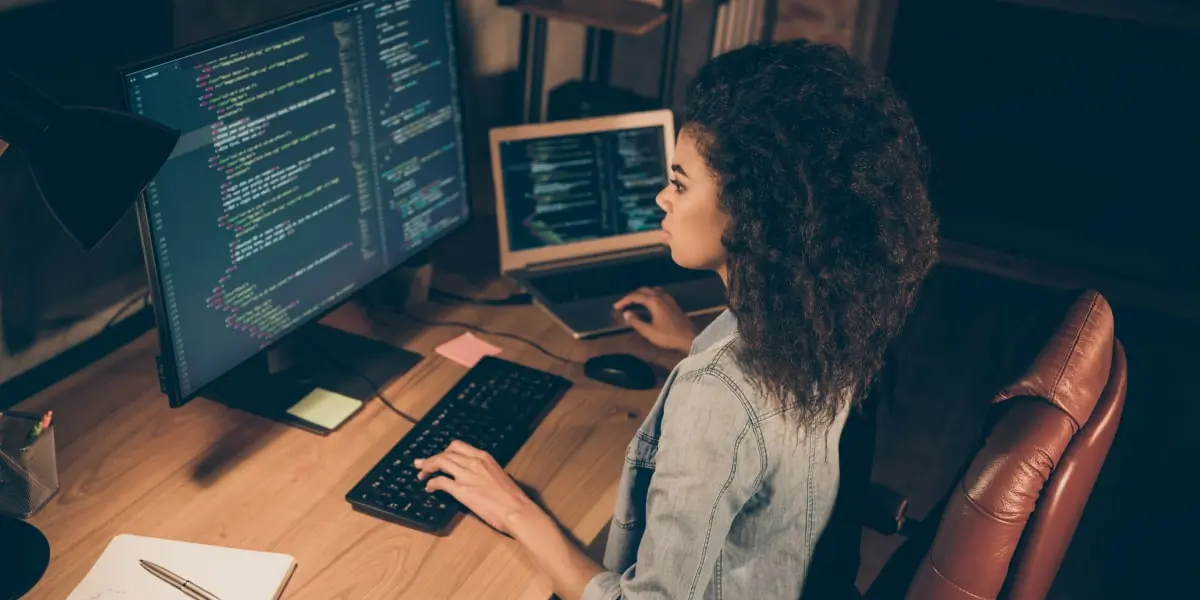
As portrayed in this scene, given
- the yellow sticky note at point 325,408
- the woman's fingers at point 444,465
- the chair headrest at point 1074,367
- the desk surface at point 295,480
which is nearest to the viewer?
the chair headrest at point 1074,367

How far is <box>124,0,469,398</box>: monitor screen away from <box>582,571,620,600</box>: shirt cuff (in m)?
0.53

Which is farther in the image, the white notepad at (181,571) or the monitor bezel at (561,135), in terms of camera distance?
the monitor bezel at (561,135)

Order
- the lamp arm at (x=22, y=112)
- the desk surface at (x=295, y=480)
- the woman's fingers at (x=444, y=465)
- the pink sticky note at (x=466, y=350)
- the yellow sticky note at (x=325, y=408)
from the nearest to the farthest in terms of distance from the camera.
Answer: the lamp arm at (x=22, y=112), the desk surface at (x=295, y=480), the woman's fingers at (x=444, y=465), the yellow sticky note at (x=325, y=408), the pink sticky note at (x=466, y=350)

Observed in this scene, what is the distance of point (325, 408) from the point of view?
138 centimetres

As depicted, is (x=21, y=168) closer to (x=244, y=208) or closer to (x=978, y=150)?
(x=244, y=208)

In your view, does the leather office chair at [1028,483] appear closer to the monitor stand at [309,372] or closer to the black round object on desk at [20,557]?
the monitor stand at [309,372]

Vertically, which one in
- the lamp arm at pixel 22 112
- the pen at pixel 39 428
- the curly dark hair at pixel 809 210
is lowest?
the pen at pixel 39 428

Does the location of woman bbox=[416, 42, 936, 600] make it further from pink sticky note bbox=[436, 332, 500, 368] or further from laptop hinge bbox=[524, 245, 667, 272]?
laptop hinge bbox=[524, 245, 667, 272]

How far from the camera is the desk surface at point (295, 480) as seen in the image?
1.12 metres

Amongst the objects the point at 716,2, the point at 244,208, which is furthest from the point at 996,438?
the point at 716,2

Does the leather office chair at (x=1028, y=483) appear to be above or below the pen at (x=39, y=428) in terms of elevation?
above

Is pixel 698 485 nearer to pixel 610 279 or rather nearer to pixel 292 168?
pixel 292 168

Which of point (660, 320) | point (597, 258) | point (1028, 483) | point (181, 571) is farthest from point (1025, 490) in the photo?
point (597, 258)

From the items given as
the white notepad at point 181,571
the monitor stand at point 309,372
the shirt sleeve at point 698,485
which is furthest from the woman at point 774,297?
the monitor stand at point 309,372
